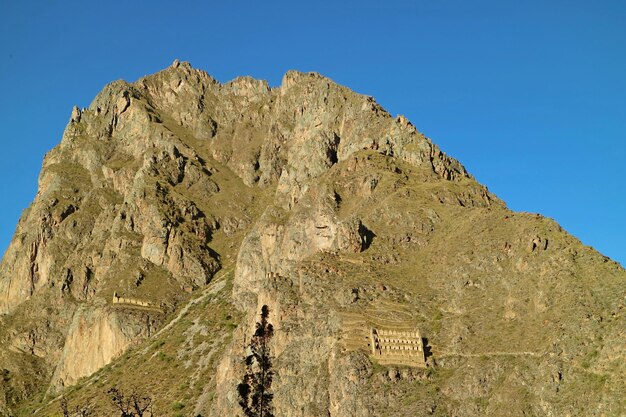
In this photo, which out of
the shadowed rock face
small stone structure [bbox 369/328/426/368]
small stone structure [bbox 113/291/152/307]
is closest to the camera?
the shadowed rock face

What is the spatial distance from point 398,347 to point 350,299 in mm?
11704

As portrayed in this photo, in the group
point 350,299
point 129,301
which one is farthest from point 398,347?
point 129,301

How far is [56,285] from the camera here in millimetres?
197500

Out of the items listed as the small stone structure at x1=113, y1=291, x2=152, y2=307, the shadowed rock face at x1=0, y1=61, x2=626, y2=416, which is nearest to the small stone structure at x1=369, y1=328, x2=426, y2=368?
the shadowed rock face at x1=0, y1=61, x2=626, y2=416

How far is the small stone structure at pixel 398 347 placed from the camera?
101 meters

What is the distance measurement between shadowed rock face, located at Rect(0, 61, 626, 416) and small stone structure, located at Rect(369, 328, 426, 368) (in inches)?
47.0

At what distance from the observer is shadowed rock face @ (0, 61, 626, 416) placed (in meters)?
94.7

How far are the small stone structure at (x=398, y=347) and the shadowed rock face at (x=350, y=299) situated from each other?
1.19 metres

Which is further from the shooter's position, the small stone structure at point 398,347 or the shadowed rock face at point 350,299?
the small stone structure at point 398,347

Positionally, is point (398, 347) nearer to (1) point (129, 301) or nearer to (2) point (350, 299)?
(2) point (350, 299)

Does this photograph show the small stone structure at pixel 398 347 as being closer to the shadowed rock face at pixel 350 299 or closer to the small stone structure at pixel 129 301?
the shadowed rock face at pixel 350 299

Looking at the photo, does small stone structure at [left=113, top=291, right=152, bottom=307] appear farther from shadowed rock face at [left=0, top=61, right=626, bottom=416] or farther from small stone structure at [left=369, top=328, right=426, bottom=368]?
small stone structure at [left=369, top=328, right=426, bottom=368]

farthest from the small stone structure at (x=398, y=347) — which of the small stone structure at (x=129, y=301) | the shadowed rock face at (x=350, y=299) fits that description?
the small stone structure at (x=129, y=301)

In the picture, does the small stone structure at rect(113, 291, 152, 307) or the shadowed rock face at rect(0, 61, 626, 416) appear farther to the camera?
the small stone structure at rect(113, 291, 152, 307)
